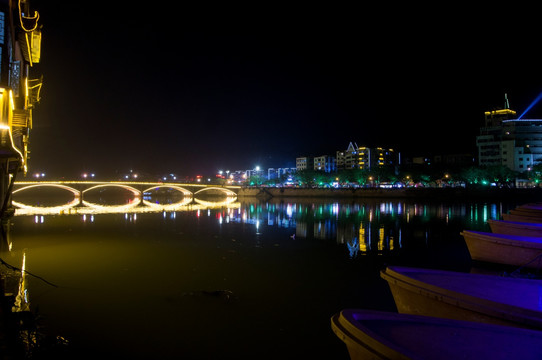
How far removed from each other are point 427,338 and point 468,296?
2034 mm

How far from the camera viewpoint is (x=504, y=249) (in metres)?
13.6

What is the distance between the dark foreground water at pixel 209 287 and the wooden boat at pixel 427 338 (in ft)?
9.40

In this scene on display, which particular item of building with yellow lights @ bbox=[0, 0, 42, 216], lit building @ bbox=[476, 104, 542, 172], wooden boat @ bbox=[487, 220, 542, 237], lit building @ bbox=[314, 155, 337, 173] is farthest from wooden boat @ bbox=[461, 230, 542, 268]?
lit building @ bbox=[314, 155, 337, 173]

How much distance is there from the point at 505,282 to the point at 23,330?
1034 centimetres

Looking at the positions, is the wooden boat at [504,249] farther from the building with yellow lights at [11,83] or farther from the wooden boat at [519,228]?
the building with yellow lights at [11,83]

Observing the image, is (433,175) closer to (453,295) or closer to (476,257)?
(476,257)

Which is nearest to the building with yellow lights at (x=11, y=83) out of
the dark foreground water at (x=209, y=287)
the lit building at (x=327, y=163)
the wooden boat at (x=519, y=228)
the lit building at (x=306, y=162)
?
the dark foreground water at (x=209, y=287)

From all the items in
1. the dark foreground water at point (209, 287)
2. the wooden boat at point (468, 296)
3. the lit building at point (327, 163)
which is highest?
the lit building at point (327, 163)

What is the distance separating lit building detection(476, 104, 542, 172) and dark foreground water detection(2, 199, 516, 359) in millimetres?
71595

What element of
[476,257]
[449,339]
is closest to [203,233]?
[476,257]

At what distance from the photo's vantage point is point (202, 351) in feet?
24.7

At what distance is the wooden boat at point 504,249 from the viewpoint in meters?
12.9

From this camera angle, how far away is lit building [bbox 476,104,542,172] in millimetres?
80438

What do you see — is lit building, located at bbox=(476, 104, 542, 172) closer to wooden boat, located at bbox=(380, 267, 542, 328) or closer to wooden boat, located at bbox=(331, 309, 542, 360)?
wooden boat, located at bbox=(380, 267, 542, 328)
